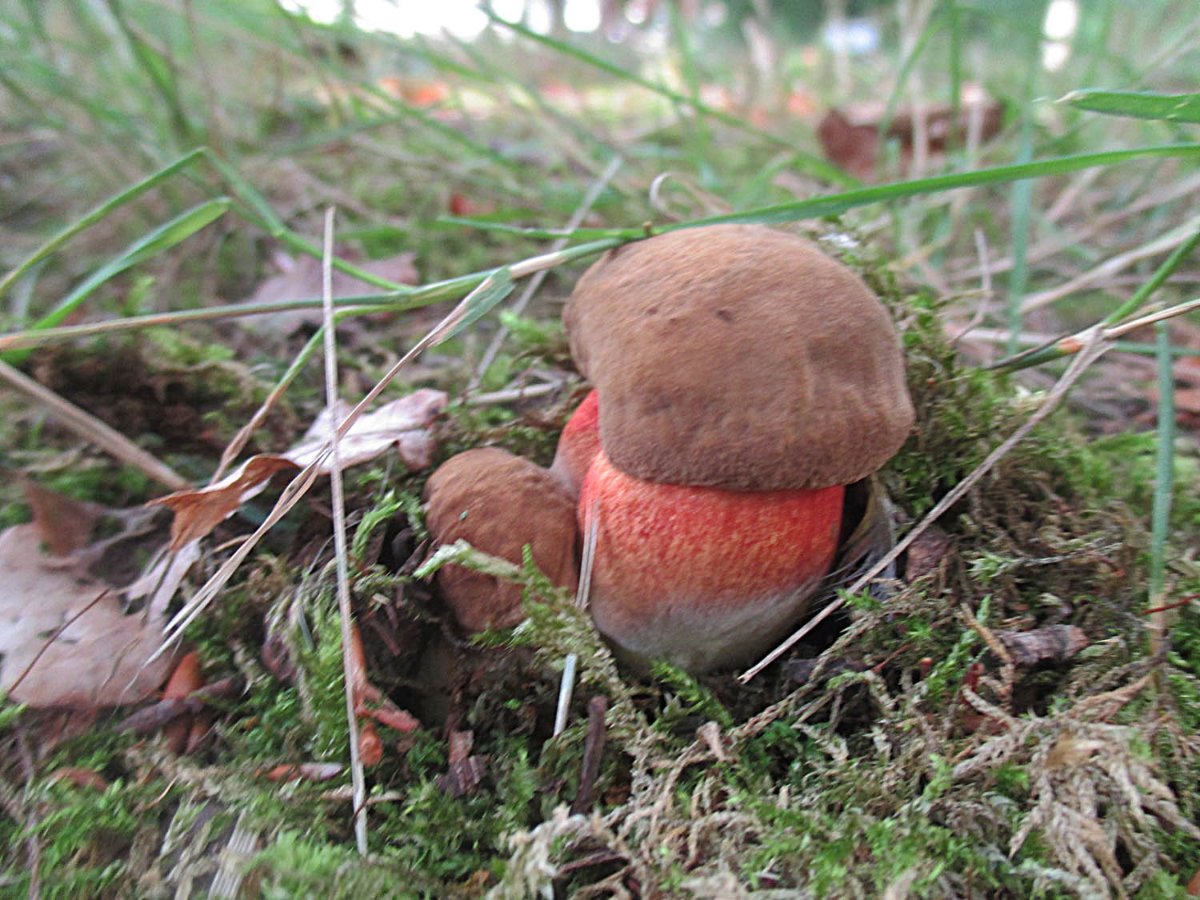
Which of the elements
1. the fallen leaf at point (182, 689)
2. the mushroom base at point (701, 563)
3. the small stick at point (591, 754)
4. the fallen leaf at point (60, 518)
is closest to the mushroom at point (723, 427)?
the mushroom base at point (701, 563)

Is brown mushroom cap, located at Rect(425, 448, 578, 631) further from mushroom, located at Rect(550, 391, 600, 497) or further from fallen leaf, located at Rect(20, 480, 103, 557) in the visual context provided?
fallen leaf, located at Rect(20, 480, 103, 557)

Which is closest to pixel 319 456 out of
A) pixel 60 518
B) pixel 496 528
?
pixel 496 528

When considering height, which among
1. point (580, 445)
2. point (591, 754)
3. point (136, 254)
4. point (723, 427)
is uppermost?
point (136, 254)

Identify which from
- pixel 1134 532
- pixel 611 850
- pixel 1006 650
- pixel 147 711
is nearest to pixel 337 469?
pixel 147 711

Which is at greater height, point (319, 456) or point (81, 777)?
point (319, 456)

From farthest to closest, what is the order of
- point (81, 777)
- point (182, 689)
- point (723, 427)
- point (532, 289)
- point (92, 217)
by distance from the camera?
point (532, 289), point (92, 217), point (182, 689), point (81, 777), point (723, 427)

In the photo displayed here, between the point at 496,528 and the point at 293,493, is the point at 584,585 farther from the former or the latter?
the point at 293,493

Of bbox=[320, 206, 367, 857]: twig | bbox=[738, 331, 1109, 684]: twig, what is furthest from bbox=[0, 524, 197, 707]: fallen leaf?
bbox=[738, 331, 1109, 684]: twig

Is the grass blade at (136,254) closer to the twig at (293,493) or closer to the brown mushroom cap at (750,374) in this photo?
the twig at (293,493)
